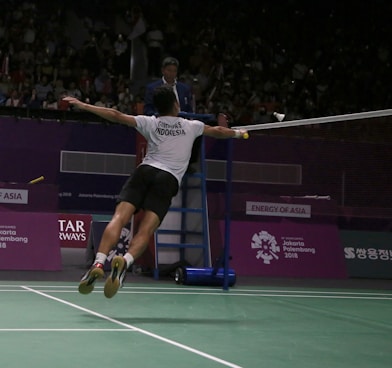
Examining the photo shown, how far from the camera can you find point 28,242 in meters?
12.9

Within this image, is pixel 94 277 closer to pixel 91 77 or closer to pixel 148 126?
pixel 148 126

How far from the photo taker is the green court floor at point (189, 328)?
18.5 feet

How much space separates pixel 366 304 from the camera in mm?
10070

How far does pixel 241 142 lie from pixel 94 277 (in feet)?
34.2

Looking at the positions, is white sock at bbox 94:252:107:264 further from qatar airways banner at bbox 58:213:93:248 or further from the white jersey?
qatar airways banner at bbox 58:213:93:248

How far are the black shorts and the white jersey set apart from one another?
11cm

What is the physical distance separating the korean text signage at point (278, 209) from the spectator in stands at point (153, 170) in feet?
18.1

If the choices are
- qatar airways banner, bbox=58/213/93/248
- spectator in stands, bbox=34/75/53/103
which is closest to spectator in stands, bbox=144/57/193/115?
qatar airways banner, bbox=58/213/93/248

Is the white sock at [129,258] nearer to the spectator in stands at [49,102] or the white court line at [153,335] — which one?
the white court line at [153,335]

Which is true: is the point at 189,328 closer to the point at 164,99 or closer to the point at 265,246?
the point at 164,99

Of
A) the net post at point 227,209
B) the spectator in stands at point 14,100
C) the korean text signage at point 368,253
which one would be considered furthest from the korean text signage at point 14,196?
the spectator in stands at point 14,100

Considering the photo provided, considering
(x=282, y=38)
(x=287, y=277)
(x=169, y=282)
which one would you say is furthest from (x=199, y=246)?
(x=282, y=38)

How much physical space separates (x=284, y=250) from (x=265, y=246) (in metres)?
0.31

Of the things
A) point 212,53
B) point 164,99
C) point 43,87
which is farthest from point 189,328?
point 212,53
